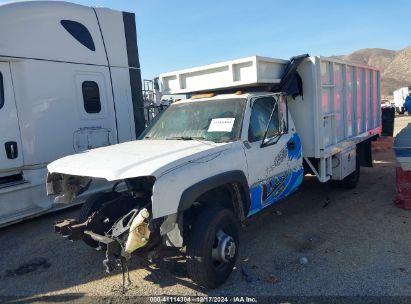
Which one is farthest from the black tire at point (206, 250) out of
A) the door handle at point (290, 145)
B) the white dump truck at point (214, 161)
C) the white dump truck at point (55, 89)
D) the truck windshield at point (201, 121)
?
the white dump truck at point (55, 89)

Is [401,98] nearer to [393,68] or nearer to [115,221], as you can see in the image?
[115,221]

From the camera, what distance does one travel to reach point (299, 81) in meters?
5.74

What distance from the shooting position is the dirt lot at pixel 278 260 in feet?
13.0

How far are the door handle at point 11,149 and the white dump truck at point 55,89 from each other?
1 centimetres

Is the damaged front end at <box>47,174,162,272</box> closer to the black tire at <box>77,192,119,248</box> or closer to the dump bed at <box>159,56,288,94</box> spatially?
the black tire at <box>77,192,119,248</box>

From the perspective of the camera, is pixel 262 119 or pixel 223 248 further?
pixel 262 119

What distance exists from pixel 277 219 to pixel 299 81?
7.08 ft

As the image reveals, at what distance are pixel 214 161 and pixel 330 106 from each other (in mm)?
3076

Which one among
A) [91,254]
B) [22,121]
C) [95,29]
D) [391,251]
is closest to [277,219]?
[391,251]

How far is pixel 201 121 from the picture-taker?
4.88 meters

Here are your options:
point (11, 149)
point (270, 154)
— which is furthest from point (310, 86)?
point (11, 149)

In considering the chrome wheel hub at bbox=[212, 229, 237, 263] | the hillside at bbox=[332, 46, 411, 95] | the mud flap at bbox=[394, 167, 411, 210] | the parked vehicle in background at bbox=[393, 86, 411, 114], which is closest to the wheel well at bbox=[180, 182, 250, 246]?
the chrome wheel hub at bbox=[212, 229, 237, 263]

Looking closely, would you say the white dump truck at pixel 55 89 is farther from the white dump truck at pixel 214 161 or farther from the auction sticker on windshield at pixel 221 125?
the auction sticker on windshield at pixel 221 125

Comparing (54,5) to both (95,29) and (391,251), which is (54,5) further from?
(391,251)
